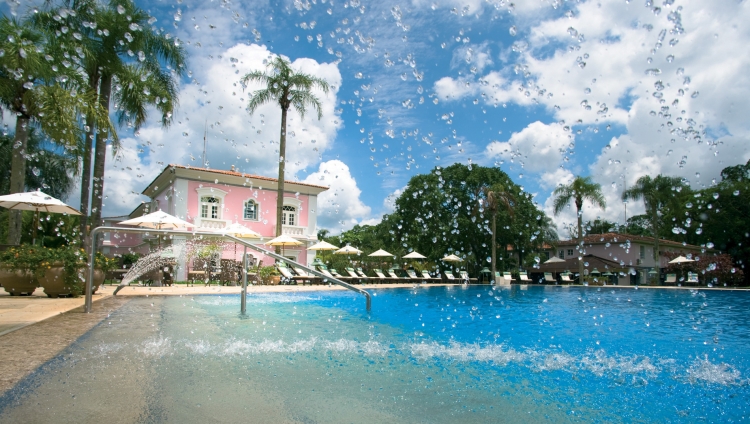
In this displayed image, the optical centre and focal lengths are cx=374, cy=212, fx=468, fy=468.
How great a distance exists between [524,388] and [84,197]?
14128 mm

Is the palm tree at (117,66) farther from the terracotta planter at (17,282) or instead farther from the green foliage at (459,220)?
the green foliage at (459,220)

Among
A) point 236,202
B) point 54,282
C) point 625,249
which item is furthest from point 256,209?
point 625,249

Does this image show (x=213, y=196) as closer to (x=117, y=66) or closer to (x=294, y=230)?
(x=294, y=230)

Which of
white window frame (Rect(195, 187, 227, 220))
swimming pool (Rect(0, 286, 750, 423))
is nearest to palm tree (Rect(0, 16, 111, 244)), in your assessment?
swimming pool (Rect(0, 286, 750, 423))

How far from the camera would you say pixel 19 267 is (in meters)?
9.93

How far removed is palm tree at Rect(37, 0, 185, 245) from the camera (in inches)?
545

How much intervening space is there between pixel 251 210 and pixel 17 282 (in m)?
19.7

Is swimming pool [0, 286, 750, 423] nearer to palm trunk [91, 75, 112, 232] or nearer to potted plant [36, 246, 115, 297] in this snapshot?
potted plant [36, 246, 115, 297]

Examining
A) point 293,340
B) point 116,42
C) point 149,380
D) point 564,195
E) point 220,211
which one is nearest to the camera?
point 149,380

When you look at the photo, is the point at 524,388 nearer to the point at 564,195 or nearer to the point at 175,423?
the point at 175,423

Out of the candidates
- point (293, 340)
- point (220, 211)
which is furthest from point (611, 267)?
point (293, 340)

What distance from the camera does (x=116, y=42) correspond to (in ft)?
48.4

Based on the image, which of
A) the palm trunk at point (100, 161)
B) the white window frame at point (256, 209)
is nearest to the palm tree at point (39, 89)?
the palm trunk at point (100, 161)

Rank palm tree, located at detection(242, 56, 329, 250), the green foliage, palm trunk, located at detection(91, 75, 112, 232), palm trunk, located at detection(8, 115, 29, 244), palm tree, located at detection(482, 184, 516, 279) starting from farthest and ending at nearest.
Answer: the green foliage < palm tree, located at detection(482, 184, 516, 279) < palm tree, located at detection(242, 56, 329, 250) < palm trunk, located at detection(91, 75, 112, 232) < palm trunk, located at detection(8, 115, 29, 244)
